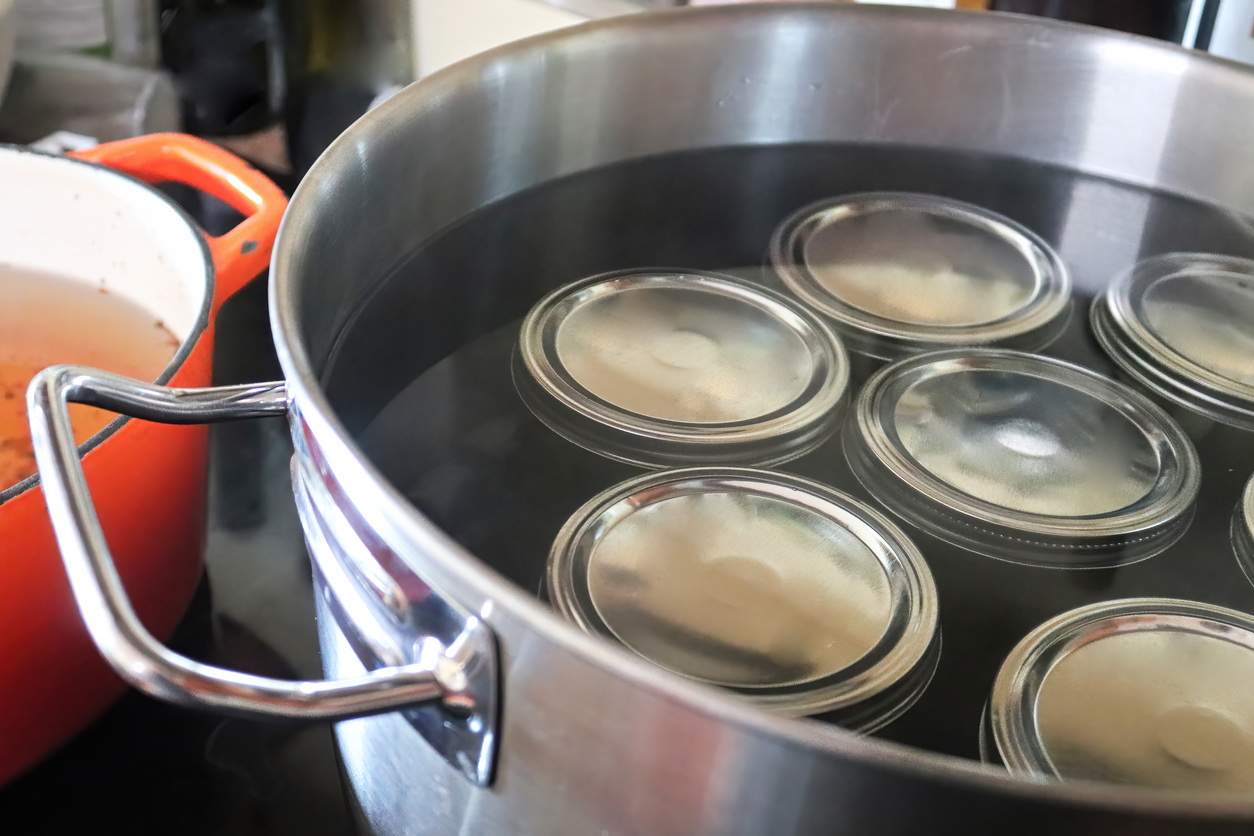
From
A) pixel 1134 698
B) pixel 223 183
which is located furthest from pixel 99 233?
pixel 1134 698

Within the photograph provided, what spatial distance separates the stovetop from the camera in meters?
0.51

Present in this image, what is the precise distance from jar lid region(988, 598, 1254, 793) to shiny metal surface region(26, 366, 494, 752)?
18 centimetres

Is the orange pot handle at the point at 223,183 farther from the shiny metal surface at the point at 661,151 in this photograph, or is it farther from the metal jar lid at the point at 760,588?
the metal jar lid at the point at 760,588

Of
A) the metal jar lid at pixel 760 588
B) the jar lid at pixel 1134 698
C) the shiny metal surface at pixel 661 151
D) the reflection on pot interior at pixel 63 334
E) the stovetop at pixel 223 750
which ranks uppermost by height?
the shiny metal surface at pixel 661 151

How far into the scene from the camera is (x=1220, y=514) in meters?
0.45

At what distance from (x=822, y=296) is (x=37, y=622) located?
38cm

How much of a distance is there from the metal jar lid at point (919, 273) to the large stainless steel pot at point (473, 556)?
80 millimetres

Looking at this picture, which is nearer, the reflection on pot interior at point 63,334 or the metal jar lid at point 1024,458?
the metal jar lid at point 1024,458

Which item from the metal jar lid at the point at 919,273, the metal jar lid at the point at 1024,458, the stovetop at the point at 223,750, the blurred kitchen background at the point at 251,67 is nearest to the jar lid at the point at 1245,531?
the metal jar lid at the point at 1024,458

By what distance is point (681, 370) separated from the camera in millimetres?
500

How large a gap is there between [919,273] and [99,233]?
0.44 metres

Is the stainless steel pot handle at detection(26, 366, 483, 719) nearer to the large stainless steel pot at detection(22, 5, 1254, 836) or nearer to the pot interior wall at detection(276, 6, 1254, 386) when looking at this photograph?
the large stainless steel pot at detection(22, 5, 1254, 836)

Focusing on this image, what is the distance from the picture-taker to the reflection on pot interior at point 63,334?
60 cm

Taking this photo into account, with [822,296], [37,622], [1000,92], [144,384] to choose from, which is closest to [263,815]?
[37,622]
